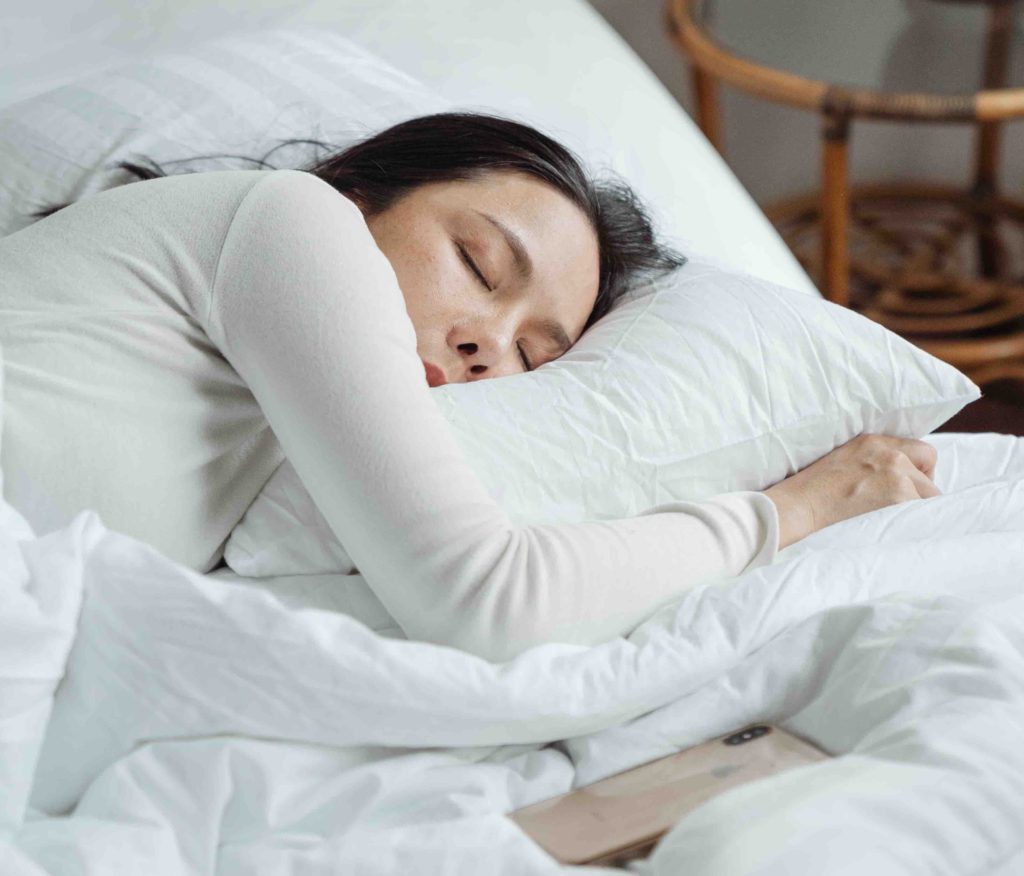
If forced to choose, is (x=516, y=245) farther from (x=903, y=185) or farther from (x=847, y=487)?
(x=903, y=185)

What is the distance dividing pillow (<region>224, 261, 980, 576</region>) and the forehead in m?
0.04

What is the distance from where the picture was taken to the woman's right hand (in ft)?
2.91

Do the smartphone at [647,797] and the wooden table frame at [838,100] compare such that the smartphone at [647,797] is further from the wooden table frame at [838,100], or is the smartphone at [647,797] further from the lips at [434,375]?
the wooden table frame at [838,100]

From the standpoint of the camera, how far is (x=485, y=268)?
89 cm

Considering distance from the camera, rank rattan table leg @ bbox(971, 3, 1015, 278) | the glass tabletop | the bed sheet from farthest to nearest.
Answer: rattan table leg @ bbox(971, 3, 1015, 278) → the glass tabletop → the bed sheet

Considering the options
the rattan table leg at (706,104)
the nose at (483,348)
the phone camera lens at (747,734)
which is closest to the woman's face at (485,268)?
the nose at (483,348)

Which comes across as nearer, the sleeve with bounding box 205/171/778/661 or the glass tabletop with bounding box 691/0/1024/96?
the sleeve with bounding box 205/171/778/661

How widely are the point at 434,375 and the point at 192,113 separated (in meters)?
0.40

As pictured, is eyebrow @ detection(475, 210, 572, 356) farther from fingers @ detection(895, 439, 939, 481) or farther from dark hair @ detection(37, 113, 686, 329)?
fingers @ detection(895, 439, 939, 481)

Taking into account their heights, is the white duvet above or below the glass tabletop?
below

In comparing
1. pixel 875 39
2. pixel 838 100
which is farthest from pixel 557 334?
pixel 875 39

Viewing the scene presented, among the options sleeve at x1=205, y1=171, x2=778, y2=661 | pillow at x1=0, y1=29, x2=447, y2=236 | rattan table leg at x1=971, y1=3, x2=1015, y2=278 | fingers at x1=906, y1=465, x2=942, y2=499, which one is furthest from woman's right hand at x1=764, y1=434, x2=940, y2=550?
rattan table leg at x1=971, y1=3, x2=1015, y2=278

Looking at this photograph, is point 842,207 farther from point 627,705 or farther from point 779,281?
point 627,705

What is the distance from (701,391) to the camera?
0.91 metres
